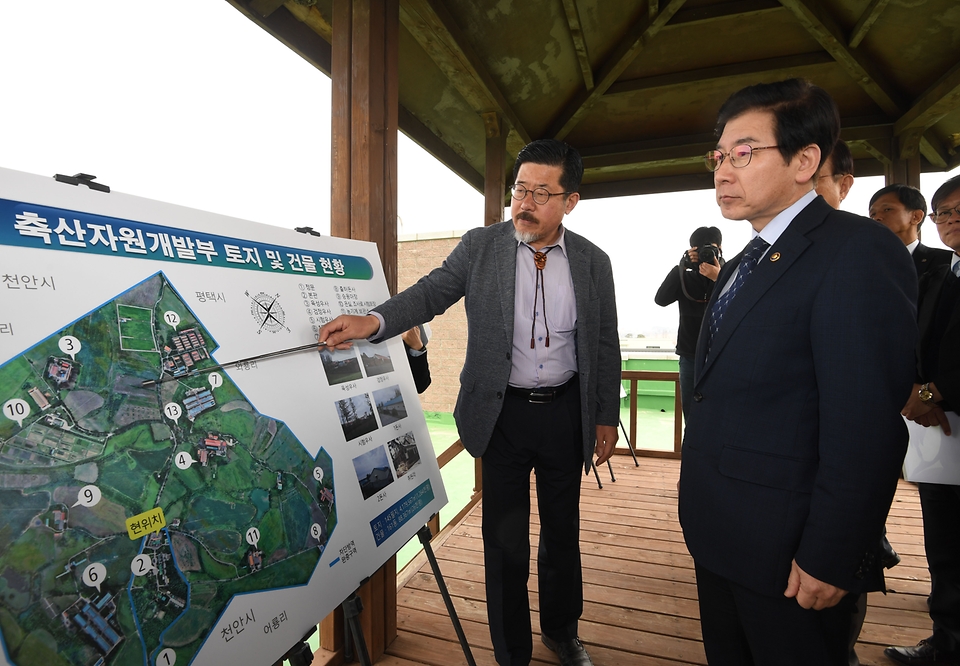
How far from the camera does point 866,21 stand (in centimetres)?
259

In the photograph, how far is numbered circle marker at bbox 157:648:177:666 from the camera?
2.23 ft

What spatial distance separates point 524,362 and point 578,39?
2.30m

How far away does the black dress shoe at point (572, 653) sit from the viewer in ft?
5.27

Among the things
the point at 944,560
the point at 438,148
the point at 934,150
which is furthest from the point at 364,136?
the point at 934,150

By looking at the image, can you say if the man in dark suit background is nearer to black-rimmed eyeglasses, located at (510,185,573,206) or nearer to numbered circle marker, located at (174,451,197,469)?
black-rimmed eyeglasses, located at (510,185,573,206)

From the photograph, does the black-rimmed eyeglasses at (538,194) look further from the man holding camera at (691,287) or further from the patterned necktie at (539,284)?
the man holding camera at (691,287)

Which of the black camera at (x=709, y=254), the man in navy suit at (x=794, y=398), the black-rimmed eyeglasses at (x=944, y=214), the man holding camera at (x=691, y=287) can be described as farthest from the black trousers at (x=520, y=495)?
the black camera at (x=709, y=254)

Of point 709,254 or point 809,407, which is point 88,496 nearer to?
point 809,407

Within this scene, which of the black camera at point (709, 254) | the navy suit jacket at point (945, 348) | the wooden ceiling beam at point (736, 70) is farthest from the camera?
the wooden ceiling beam at point (736, 70)

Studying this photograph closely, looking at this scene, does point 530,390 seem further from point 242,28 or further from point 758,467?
point 242,28

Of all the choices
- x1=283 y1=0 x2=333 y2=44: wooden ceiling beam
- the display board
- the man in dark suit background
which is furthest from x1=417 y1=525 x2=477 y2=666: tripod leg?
the man in dark suit background

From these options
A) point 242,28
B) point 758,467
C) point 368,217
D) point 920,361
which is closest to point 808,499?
point 758,467

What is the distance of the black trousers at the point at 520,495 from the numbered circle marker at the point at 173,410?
37.8 inches

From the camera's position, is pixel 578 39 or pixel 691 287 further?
pixel 691 287
